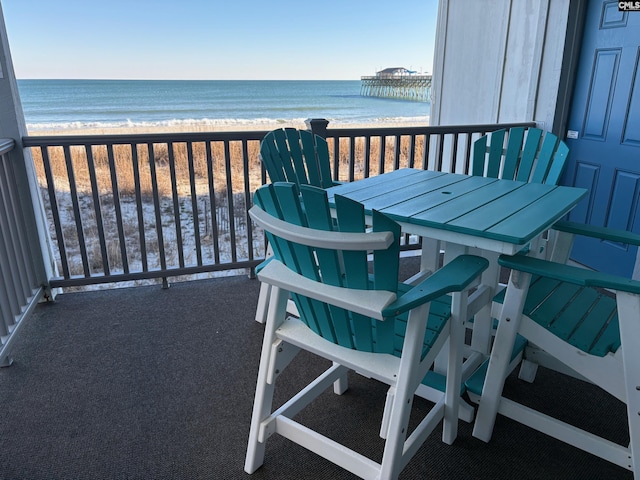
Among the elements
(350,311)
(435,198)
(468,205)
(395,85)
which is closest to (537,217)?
(468,205)

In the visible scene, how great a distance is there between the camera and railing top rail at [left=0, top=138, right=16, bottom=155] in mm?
2303

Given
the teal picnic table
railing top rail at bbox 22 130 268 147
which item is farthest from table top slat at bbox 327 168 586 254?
railing top rail at bbox 22 130 268 147

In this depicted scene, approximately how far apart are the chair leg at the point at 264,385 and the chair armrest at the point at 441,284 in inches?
17.2

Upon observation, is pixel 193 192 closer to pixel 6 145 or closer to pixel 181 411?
pixel 6 145

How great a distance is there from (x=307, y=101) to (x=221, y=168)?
15357 millimetres

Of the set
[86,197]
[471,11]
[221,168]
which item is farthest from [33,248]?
[221,168]

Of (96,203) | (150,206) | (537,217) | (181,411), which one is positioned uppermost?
(537,217)

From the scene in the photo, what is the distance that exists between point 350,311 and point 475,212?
69cm

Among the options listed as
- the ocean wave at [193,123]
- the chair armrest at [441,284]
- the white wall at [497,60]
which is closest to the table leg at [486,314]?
the chair armrest at [441,284]

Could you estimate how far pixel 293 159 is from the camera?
2.34m

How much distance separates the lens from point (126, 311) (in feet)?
8.78

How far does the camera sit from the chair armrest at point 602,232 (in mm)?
1736

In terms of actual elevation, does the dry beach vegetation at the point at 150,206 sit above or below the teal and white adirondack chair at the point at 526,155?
below

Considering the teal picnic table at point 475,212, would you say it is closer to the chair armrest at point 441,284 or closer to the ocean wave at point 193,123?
the chair armrest at point 441,284
